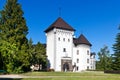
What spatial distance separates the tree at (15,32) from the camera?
42.4 meters

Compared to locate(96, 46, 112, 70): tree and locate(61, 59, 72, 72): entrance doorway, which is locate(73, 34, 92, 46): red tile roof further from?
locate(96, 46, 112, 70): tree

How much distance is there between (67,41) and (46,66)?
926cm

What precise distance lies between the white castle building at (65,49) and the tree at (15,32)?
18.4 m

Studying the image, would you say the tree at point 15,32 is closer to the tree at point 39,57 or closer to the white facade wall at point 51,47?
the tree at point 39,57

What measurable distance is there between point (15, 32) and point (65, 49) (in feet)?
76.1

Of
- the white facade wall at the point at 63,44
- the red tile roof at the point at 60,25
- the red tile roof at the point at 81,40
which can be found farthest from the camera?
the red tile roof at the point at 81,40

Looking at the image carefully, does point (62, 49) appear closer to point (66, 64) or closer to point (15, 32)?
point (66, 64)

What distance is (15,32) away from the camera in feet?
144

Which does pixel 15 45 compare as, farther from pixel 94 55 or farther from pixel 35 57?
pixel 94 55

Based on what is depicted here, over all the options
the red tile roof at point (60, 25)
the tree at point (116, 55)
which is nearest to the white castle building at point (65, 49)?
the red tile roof at point (60, 25)

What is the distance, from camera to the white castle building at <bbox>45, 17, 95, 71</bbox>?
62.8 m

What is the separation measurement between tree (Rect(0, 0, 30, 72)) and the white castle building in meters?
18.4

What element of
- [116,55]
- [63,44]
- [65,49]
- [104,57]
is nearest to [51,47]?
[63,44]

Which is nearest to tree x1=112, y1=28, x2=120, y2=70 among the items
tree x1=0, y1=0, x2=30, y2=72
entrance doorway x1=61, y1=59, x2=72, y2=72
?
entrance doorway x1=61, y1=59, x2=72, y2=72
